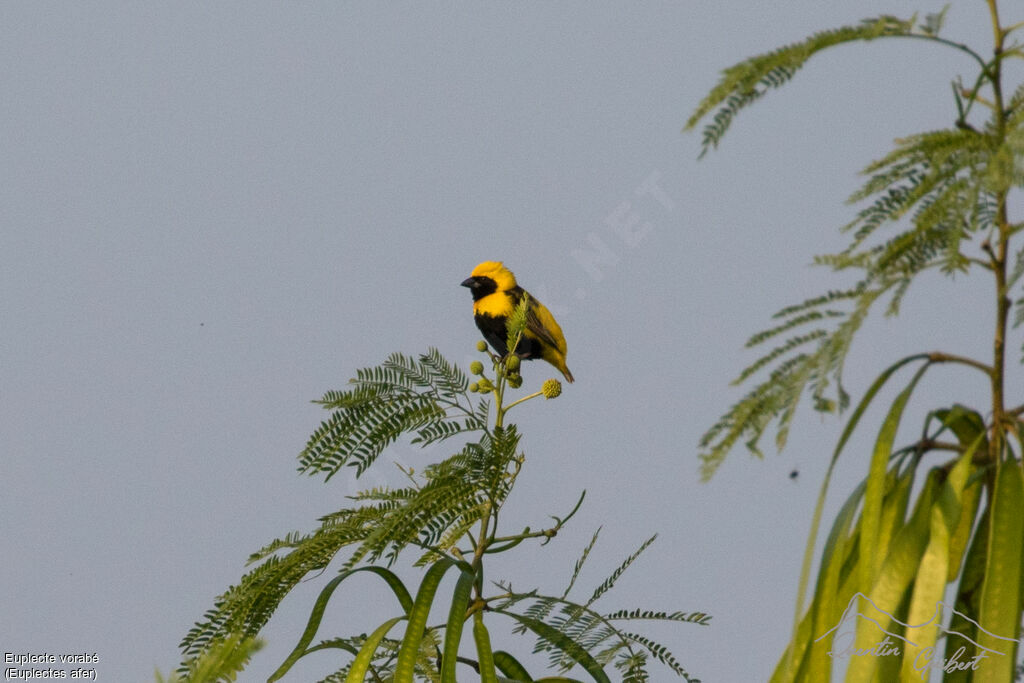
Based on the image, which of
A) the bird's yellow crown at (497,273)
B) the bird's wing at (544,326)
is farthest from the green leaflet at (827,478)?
the bird's yellow crown at (497,273)

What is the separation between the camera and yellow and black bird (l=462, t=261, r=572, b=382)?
13.0 feet

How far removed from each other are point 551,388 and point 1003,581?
922 mm

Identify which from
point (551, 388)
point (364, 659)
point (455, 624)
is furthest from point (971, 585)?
point (364, 659)

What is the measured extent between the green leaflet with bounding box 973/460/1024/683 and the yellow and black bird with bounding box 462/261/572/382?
1.92 metres

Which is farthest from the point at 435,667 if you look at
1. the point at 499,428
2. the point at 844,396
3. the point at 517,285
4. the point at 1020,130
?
the point at 517,285

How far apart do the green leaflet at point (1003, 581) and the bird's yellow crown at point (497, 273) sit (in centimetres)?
238

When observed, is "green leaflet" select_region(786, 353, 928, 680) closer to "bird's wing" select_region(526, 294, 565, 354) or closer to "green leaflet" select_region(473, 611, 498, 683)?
"green leaflet" select_region(473, 611, 498, 683)

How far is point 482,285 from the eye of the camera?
427 cm

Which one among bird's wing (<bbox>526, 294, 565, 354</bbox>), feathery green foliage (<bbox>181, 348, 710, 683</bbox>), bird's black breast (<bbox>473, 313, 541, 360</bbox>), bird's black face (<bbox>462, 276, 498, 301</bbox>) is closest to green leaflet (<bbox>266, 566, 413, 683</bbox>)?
feathery green foliage (<bbox>181, 348, 710, 683</bbox>)

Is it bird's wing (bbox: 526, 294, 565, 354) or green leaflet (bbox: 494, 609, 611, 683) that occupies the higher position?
bird's wing (bbox: 526, 294, 565, 354)

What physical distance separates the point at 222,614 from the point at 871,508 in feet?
4.16

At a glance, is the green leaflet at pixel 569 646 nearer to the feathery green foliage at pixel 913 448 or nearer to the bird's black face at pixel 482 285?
the feathery green foliage at pixel 913 448

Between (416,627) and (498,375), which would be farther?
(498,375)

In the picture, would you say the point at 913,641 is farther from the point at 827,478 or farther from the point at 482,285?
the point at 482,285
